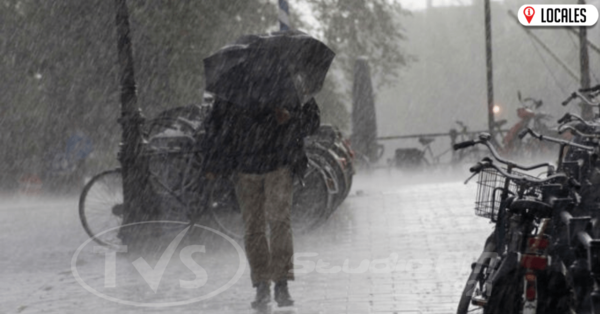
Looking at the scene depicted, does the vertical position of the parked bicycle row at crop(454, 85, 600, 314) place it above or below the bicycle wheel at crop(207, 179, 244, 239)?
above

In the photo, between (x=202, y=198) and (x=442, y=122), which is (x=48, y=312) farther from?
(x=442, y=122)

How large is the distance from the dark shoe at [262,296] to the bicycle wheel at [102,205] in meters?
4.12

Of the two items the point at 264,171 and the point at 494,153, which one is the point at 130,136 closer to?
the point at 264,171

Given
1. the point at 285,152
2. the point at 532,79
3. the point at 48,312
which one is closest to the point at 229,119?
the point at 285,152

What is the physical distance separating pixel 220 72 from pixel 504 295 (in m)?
4.20

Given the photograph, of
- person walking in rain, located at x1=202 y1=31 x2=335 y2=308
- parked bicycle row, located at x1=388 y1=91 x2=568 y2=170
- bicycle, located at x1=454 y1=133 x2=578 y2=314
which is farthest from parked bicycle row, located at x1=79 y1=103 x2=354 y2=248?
parked bicycle row, located at x1=388 y1=91 x2=568 y2=170

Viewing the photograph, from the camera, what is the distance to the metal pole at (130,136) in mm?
12047

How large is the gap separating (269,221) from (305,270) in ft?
5.63

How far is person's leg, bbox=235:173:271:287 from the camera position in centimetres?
860

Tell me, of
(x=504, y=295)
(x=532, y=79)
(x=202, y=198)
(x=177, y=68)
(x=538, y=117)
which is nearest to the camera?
(x=504, y=295)

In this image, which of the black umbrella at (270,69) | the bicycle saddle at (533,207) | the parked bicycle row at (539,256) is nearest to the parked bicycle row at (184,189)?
the black umbrella at (270,69)

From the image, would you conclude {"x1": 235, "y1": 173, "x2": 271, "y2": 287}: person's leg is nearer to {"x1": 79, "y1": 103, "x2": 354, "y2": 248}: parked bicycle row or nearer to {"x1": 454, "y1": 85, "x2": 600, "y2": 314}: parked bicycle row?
{"x1": 454, "y1": 85, "x2": 600, "y2": 314}: parked bicycle row

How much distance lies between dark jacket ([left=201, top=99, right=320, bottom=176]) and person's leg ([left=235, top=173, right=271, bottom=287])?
9 centimetres

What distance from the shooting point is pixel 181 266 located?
36.0 feet
